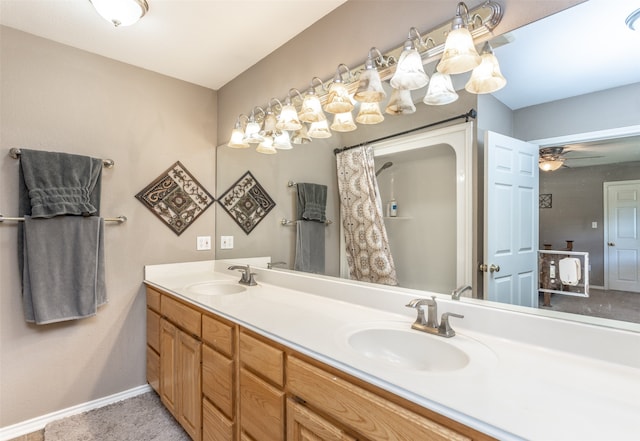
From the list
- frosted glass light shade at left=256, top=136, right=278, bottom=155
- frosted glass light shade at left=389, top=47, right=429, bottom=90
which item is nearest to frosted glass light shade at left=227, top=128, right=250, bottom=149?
frosted glass light shade at left=256, top=136, right=278, bottom=155

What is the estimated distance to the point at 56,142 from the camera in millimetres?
1936

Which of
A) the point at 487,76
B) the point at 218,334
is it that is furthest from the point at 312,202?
the point at 487,76

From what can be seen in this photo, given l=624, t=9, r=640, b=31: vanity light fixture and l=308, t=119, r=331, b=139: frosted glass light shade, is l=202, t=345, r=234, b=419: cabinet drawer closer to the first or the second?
l=308, t=119, r=331, b=139: frosted glass light shade

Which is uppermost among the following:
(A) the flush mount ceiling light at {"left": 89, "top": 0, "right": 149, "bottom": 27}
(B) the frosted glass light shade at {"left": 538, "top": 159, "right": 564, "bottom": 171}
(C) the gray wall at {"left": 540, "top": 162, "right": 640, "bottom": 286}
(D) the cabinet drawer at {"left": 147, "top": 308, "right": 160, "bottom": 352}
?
(A) the flush mount ceiling light at {"left": 89, "top": 0, "right": 149, "bottom": 27}

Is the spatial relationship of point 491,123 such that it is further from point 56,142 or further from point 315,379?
point 56,142

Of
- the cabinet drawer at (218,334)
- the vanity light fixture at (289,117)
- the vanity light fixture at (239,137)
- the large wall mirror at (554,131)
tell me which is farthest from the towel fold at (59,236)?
the large wall mirror at (554,131)

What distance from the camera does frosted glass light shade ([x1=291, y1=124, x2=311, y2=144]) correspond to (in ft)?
6.28

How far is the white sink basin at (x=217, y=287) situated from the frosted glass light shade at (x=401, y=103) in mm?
1360

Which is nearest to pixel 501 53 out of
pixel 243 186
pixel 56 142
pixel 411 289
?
pixel 411 289

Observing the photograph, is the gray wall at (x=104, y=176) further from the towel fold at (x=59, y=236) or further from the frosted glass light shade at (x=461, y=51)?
the frosted glass light shade at (x=461, y=51)

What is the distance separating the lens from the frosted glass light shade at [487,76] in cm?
112

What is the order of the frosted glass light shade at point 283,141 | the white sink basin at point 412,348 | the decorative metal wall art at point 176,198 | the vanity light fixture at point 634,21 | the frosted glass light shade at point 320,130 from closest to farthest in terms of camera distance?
1. the vanity light fixture at point 634,21
2. the white sink basin at point 412,348
3. the frosted glass light shade at point 320,130
4. the frosted glass light shade at point 283,141
5. the decorative metal wall art at point 176,198

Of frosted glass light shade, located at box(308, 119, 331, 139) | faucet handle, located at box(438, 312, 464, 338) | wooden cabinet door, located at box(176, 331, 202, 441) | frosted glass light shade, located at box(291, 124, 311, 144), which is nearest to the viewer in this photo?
faucet handle, located at box(438, 312, 464, 338)

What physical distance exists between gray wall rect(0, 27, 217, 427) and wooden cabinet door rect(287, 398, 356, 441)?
1675 millimetres
